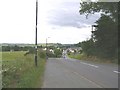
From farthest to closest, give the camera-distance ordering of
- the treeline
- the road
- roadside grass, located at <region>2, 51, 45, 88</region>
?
1. the treeline
2. the road
3. roadside grass, located at <region>2, 51, 45, 88</region>

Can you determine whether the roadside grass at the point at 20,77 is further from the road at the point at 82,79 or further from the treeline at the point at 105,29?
the treeline at the point at 105,29

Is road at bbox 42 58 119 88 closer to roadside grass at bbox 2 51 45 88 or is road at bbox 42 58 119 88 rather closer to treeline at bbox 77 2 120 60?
roadside grass at bbox 2 51 45 88

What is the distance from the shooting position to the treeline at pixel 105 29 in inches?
2072

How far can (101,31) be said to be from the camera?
57.7m

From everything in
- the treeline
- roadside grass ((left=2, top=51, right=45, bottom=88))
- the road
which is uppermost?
the treeline

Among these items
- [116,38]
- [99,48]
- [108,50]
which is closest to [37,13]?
[116,38]

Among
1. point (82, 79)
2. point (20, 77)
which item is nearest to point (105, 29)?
point (82, 79)

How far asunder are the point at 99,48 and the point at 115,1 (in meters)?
10.9

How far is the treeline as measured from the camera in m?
52.6

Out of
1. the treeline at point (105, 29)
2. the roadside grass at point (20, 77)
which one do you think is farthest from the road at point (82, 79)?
the treeline at point (105, 29)

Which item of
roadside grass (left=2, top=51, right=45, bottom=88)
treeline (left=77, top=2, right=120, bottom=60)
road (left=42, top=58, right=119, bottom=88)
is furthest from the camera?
treeline (left=77, top=2, right=120, bottom=60)

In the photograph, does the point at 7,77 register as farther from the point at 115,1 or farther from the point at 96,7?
the point at 96,7

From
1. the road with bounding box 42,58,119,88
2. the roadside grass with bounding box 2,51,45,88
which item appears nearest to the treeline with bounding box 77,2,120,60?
the road with bounding box 42,58,119,88

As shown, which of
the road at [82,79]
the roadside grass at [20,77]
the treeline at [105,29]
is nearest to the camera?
the roadside grass at [20,77]
